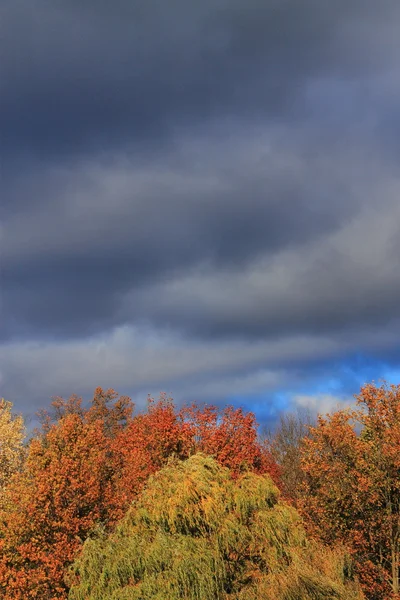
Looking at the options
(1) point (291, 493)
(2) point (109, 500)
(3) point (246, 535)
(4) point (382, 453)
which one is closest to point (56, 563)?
(2) point (109, 500)

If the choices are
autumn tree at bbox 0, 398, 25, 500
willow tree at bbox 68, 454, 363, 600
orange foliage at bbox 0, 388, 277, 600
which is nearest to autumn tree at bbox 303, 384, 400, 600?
orange foliage at bbox 0, 388, 277, 600

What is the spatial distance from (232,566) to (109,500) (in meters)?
20.5

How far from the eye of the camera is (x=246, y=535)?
83.5 feet

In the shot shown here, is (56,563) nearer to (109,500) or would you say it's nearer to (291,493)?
(109,500)

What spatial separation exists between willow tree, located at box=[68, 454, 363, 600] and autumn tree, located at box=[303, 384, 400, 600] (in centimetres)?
1066

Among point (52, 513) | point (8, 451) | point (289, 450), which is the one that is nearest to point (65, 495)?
point (52, 513)

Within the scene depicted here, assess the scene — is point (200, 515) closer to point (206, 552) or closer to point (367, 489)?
point (206, 552)

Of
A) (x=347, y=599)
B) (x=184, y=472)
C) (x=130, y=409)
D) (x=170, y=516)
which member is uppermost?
(x=130, y=409)

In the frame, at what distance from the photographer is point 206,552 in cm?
2322

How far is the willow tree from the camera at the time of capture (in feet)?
71.6

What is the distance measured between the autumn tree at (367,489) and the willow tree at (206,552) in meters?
10.7

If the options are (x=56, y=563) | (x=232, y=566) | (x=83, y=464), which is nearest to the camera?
(x=232, y=566)

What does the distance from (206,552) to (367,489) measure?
17344 mm

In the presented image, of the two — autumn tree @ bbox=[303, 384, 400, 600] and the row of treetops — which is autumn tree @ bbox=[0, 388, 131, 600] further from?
autumn tree @ bbox=[303, 384, 400, 600]
